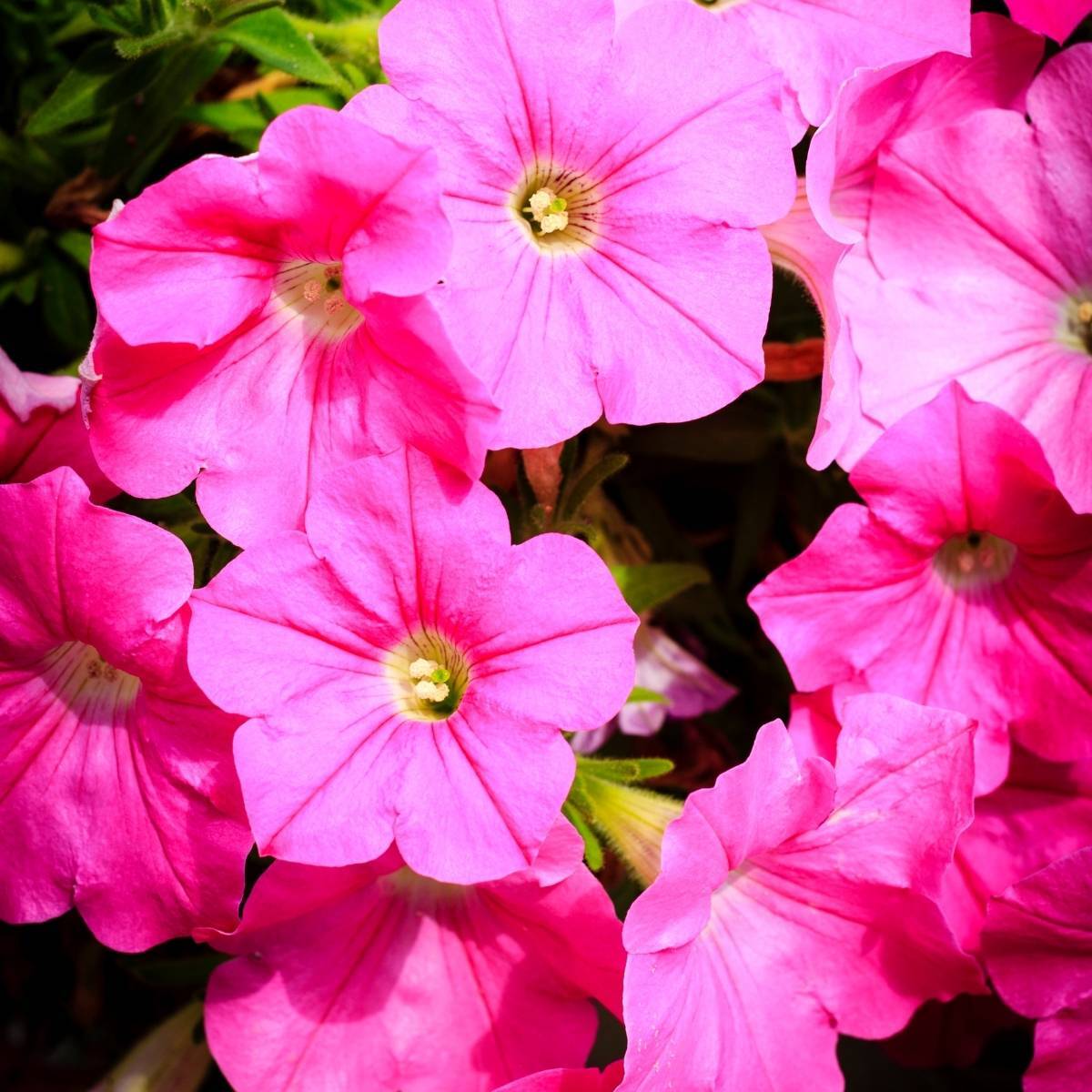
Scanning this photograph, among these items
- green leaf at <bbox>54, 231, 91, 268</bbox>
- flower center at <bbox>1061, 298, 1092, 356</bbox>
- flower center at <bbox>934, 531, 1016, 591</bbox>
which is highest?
green leaf at <bbox>54, 231, 91, 268</bbox>

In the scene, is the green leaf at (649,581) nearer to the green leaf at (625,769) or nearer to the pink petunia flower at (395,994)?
the green leaf at (625,769)

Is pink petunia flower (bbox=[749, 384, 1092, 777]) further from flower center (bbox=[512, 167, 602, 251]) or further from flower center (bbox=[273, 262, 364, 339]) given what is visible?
flower center (bbox=[273, 262, 364, 339])

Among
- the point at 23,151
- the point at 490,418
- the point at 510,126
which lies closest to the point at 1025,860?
the point at 490,418

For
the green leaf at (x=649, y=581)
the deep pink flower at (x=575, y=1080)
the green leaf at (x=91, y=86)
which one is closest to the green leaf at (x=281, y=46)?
the green leaf at (x=91, y=86)

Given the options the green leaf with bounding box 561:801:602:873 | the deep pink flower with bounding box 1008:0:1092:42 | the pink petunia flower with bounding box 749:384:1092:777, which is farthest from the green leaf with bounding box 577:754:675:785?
the deep pink flower with bounding box 1008:0:1092:42

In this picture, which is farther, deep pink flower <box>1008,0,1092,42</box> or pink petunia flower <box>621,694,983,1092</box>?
deep pink flower <box>1008,0,1092,42</box>

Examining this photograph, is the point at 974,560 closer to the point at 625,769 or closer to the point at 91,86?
the point at 625,769
